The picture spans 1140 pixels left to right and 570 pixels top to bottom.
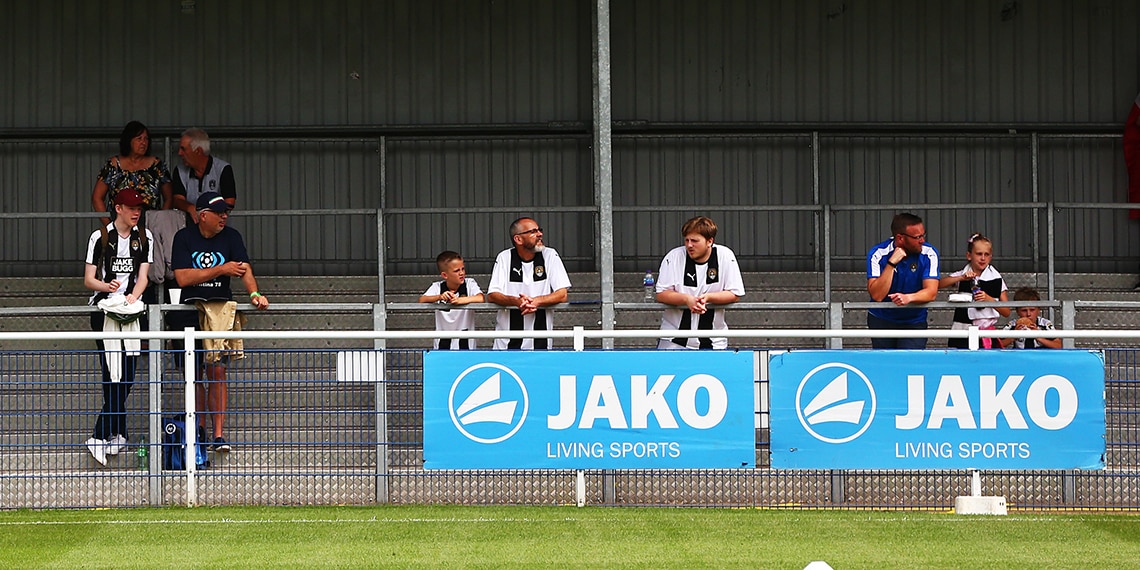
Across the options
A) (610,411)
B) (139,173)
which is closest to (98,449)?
(610,411)

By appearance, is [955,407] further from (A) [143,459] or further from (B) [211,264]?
(B) [211,264]

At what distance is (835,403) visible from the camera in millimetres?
8406

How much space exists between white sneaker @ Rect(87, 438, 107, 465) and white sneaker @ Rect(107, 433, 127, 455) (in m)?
0.03

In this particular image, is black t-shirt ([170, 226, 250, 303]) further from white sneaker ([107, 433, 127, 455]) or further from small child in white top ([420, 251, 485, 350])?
small child in white top ([420, 251, 485, 350])

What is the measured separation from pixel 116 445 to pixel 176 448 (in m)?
0.37

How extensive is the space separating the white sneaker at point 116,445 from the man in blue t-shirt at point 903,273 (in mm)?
5150

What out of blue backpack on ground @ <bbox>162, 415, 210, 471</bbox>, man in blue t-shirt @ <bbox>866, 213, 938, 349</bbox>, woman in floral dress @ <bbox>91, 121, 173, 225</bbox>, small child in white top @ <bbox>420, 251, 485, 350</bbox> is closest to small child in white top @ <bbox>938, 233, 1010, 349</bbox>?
man in blue t-shirt @ <bbox>866, 213, 938, 349</bbox>

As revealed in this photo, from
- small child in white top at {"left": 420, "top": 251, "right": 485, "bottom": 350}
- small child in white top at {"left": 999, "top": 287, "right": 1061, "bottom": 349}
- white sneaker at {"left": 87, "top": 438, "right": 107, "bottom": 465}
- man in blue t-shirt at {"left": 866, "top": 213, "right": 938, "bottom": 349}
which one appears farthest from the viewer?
small child in white top at {"left": 999, "top": 287, "right": 1061, "bottom": 349}

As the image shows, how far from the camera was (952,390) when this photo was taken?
8.36m

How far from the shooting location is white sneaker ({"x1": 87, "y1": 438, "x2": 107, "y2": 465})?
28.4 ft

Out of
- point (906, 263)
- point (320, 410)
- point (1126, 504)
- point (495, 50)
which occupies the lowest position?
point (1126, 504)

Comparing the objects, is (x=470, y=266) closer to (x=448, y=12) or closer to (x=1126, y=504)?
(x=448, y=12)

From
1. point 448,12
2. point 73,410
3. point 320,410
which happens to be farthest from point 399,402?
point 448,12

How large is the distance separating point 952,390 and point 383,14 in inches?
315
